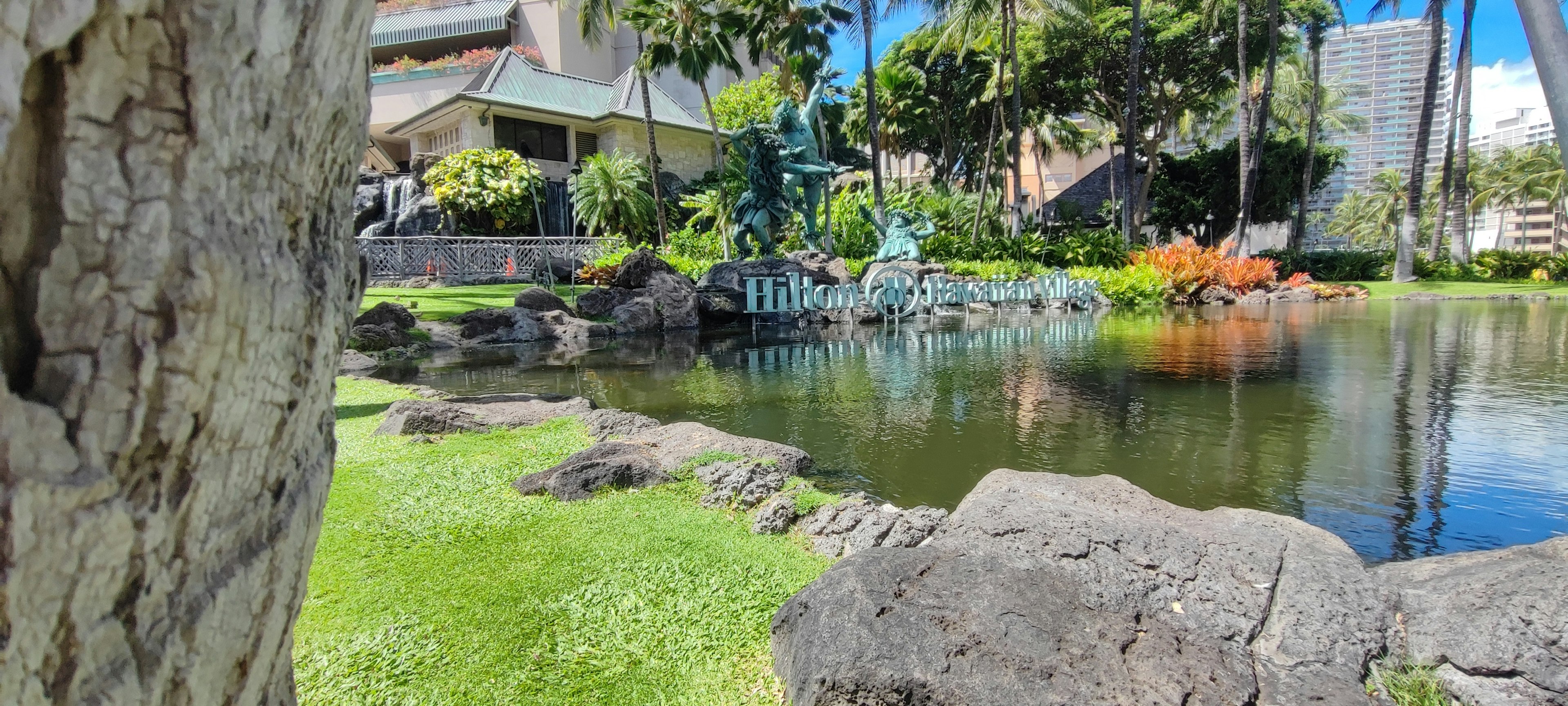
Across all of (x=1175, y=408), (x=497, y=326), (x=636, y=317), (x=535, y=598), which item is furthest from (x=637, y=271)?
(x=535, y=598)

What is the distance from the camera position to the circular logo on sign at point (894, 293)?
17.3 m

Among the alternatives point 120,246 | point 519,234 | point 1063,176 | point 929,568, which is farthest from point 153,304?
point 1063,176

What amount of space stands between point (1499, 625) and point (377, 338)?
11.9m

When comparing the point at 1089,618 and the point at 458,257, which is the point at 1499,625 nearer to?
the point at 1089,618

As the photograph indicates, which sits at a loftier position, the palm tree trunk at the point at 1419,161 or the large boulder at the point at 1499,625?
the palm tree trunk at the point at 1419,161

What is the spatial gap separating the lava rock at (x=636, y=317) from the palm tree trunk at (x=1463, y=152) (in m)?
27.5

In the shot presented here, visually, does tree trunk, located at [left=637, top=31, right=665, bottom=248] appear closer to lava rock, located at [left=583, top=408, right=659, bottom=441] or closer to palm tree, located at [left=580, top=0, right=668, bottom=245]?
palm tree, located at [left=580, top=0, right=668, bottom=245]

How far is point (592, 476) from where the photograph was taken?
4211mm

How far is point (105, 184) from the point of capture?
2.88 feet

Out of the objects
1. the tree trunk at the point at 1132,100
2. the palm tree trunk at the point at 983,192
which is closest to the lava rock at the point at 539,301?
the palm tree trunk at the point at 983,192

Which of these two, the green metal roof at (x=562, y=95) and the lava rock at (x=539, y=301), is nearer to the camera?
the lava rock at (x=539, y=301)

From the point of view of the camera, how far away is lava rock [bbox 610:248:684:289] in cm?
1617

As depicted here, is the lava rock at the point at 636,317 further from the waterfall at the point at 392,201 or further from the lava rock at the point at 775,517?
the waterfall at the point at 392,201

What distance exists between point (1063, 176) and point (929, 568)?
5440 centimetres
